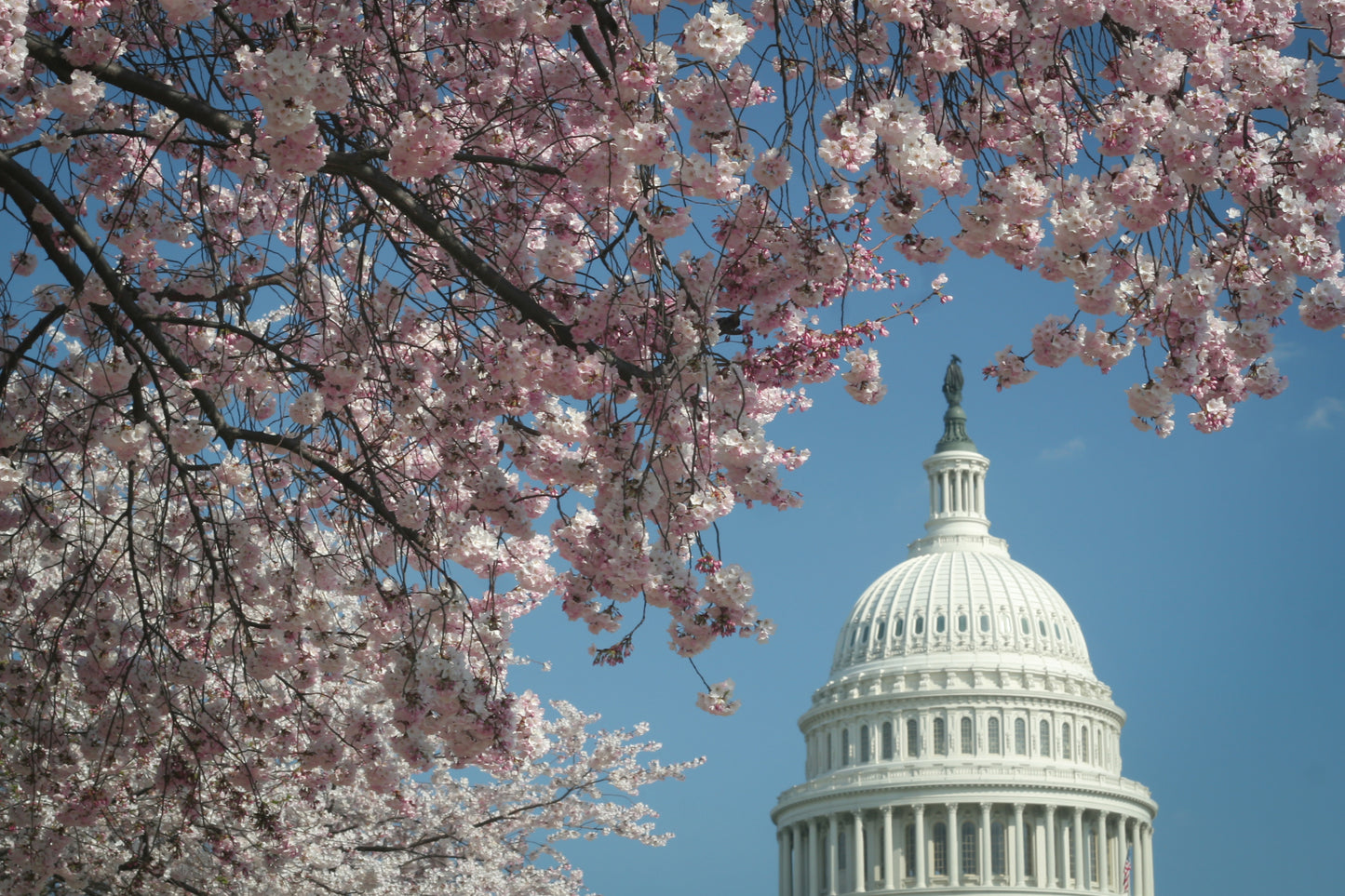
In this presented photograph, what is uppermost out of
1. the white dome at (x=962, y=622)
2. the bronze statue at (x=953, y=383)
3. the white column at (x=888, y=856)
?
the bronze statue at (x=953, y=383)

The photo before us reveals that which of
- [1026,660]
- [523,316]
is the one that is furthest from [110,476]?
[1026,660]

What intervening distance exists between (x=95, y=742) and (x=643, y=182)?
202 inches

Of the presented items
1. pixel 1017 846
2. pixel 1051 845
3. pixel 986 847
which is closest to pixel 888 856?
pixel 986 847

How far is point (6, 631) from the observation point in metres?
10.7

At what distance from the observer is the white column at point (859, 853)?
103 m

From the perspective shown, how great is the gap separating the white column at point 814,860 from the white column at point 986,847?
9847 mm

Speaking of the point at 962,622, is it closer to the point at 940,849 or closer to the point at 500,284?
the point at 940,849

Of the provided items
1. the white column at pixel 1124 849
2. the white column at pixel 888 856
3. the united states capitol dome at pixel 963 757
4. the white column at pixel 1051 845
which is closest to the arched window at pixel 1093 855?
the united states capitol dome at pixel 963 757

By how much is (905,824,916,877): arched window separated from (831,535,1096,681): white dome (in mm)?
9621

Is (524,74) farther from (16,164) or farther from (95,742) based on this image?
(95,742)

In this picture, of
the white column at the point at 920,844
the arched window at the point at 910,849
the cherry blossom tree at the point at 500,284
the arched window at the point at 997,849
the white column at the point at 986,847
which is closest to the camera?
the cherry blossom tree at the point at 500,284

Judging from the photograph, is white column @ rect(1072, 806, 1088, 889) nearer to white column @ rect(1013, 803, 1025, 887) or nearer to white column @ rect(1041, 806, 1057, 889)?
white column @ rect(1041, 806, 1057, 889)

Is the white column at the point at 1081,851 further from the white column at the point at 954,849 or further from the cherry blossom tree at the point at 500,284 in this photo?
the cherry blossom tree at the point at 500,284

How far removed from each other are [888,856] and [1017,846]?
7196mm
